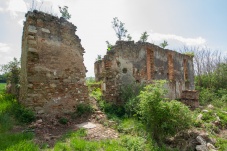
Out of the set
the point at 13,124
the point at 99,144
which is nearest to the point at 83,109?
the point at 13,124

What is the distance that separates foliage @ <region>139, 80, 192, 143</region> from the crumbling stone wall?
2.96 meters

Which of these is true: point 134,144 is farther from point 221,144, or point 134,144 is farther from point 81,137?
point 221,144

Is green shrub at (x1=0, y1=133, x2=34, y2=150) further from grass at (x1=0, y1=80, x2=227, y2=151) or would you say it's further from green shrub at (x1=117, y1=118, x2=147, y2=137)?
green shrub at (x1=117, y1=118, x2=147, y2=137)

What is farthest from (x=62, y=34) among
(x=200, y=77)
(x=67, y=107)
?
(x=200, y=77)

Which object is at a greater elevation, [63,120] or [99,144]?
[63,120]

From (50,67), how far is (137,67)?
435cm

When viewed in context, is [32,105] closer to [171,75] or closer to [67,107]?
[67,107]

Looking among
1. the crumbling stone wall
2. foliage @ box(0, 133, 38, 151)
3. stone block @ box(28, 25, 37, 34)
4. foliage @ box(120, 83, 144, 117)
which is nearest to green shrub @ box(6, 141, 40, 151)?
foliage @ box(0, 133, 38, 151)

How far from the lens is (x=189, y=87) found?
45.3 ft

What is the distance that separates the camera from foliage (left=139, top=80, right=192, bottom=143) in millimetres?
5305

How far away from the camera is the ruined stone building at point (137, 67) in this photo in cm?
871

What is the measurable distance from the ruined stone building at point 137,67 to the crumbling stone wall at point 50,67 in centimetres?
148

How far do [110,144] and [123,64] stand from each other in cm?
466

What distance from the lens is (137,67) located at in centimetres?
949
